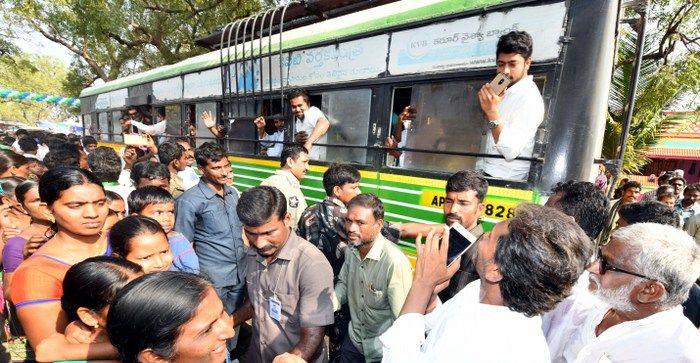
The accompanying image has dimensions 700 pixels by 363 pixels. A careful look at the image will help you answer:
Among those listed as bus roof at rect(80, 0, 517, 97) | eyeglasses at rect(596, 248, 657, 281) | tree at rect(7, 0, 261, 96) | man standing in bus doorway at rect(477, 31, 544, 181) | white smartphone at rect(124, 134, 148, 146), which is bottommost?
eyeglasses at rect(596, 248, 657, 281)

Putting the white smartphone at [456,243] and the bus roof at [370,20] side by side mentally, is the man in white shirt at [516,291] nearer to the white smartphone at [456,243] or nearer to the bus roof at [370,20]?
the white smartphone at [456,243]

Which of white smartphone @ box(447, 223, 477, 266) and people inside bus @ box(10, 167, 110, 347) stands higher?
white smartphone @ box(447, 223, 477, 266)

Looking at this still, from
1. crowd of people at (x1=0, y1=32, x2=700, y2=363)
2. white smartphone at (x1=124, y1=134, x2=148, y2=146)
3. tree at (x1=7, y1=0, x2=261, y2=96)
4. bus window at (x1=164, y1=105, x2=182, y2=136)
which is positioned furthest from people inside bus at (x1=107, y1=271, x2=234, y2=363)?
tree at (x1=7, y1=0, x2=261, y2=96)

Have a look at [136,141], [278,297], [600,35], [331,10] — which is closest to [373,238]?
Result: [278,297]

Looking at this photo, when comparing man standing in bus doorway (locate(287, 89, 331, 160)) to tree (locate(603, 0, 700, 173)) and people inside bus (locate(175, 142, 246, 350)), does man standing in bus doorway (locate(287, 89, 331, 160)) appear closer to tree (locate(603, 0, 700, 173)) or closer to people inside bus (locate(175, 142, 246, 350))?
people inside bus (locate(175, 142, 246, 350))

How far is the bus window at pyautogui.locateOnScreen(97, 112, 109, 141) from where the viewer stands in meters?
10.1

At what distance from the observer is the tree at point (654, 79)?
23.6 ft

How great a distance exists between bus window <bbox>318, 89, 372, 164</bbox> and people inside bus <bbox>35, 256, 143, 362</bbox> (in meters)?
2.71

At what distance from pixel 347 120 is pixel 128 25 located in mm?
15582

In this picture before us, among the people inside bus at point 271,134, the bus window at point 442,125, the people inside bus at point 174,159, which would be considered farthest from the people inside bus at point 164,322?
the people inside bus at point 271,134

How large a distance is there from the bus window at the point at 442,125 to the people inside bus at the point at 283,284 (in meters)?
1.75

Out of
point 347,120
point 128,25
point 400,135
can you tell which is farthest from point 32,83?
point 400,135

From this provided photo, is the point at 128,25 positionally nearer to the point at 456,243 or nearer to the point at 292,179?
the point at 292,179

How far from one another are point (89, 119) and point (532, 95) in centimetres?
1303
